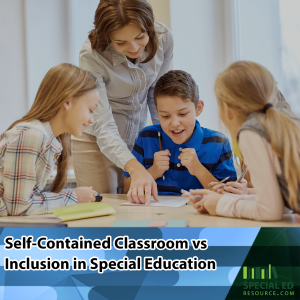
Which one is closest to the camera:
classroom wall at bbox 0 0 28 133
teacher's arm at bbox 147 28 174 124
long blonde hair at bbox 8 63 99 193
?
long blonde hair at bbox 8 63 99 193

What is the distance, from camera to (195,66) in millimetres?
2270

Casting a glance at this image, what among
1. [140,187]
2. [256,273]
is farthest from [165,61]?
[256,273]

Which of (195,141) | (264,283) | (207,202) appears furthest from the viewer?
(195,141)

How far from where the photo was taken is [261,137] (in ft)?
2.49

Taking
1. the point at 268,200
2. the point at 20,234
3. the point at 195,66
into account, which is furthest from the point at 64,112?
the point at 195,66

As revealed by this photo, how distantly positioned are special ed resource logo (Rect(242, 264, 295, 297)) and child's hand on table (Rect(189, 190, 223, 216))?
0.21 m

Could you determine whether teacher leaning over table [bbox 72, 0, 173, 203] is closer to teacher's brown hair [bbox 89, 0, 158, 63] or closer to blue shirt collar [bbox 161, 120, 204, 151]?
teacher's brown hair [bbox 89, 0, 158, 63]

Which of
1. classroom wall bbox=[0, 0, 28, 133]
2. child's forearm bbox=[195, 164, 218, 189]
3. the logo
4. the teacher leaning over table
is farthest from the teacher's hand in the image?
classroom wall bbox=[0, 0, 28, 133]

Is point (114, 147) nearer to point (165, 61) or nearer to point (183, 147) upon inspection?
point (183, 147)

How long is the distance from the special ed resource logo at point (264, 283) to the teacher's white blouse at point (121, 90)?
679mm

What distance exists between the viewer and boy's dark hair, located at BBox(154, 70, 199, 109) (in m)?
1.38

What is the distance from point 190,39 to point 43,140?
1.57 metres

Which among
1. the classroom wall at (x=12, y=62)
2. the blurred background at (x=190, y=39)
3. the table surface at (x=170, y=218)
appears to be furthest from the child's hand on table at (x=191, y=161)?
the classroom wall at (x=12, y=62)

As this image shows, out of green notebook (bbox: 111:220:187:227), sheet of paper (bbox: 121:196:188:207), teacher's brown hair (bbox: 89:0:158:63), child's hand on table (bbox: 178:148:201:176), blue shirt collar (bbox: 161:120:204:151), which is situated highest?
teacher's brown hair (bbox: 89:0:158:63)
